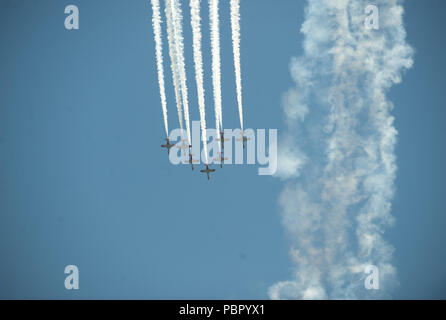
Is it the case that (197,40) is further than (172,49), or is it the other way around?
(172,49)

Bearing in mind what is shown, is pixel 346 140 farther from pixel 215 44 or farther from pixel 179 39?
pixel 179 39

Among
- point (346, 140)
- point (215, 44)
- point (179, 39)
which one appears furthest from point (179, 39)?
point (346, 140)

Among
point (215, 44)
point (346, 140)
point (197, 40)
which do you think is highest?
point (215, 44)

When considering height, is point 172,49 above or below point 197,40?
above

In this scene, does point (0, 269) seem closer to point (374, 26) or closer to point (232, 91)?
point (232, 91)

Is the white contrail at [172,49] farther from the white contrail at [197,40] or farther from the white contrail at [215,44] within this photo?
the white contrail at [215,44]

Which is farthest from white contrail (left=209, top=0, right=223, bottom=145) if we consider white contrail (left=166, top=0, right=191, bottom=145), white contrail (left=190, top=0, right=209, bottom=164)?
white contrail (left=166, top=0, right=191, bottom=145)

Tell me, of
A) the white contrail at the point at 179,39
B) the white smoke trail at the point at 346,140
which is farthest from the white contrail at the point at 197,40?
the white smoke trail at the point at 346,140

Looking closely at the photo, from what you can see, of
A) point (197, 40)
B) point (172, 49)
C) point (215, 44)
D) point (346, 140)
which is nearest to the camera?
point (197, 40)
